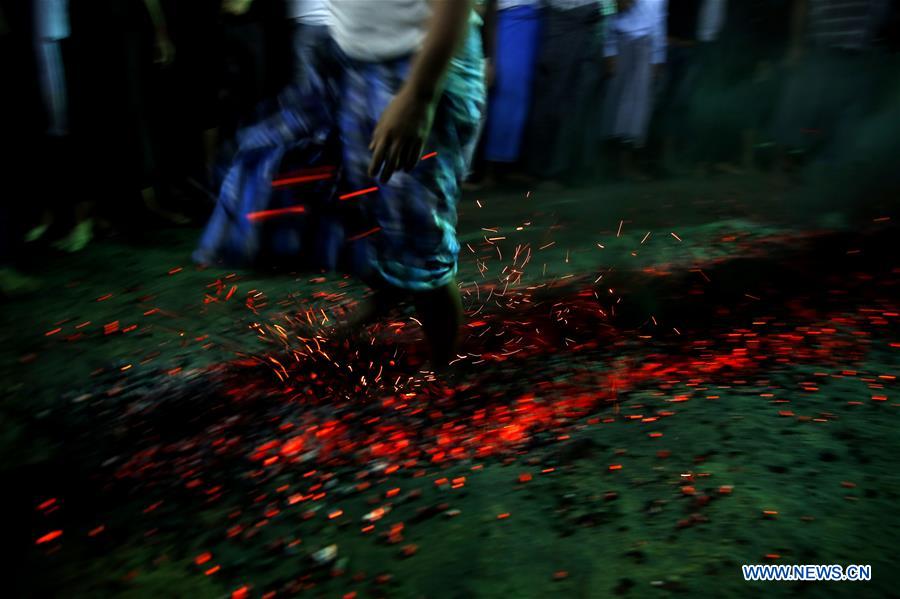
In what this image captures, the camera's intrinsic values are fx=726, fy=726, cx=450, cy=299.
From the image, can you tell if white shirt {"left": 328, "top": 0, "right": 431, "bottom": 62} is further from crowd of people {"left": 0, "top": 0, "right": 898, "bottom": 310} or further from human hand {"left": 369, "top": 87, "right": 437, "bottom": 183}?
human hand {"left": 369, "top": 87, "right": 437, "bottom": 183}

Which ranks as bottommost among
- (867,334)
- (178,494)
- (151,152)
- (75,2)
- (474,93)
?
(178,494)

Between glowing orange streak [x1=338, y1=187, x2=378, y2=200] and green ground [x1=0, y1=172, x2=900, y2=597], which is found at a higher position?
glowing orange streak [x1=338, y1=187, x2=378, y2=200]

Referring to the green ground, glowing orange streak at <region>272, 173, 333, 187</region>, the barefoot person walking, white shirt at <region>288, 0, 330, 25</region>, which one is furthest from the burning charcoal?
white shirt at <region>288, 0, 330, 25</region>

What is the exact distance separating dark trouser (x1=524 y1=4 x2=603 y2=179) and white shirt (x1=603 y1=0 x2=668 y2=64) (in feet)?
0.47

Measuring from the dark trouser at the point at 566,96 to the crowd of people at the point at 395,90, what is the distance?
13 mm

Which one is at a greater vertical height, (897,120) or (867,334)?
(897,120)

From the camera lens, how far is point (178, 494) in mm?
1956

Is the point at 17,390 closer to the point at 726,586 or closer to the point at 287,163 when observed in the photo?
the point at 287,163

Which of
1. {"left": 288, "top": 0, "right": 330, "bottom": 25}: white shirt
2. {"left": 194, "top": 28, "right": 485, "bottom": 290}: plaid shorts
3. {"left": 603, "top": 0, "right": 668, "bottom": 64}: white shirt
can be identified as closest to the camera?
{"left": 194, "top": 28, "right": 485, "bottom": 290}: plaid shorts

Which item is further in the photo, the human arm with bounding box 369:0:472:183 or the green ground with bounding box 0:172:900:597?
the human arm with bounding box 369:0:472:183

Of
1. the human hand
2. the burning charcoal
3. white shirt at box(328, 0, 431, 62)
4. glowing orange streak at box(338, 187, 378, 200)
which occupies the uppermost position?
white shirt at box(328, 0, 431, 62)

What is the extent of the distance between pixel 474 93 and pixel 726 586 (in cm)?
138

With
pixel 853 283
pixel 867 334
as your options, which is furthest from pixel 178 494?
pixel 853 283

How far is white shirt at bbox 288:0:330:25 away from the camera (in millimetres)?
4664
